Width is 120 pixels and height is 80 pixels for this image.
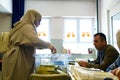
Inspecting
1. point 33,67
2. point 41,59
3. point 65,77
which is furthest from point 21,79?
point 65,77

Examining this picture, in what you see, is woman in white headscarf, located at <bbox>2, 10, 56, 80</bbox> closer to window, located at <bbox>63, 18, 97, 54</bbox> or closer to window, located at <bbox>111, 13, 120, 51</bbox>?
window, located at <bbox>111, 13, 120, 51</bbox>

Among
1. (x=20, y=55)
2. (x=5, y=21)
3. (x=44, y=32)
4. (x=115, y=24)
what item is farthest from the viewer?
(x=44, y=32)

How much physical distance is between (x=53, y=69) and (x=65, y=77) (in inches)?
18.3

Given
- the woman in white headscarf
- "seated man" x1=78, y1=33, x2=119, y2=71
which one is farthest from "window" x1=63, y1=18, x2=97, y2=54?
the woman in white headscarf

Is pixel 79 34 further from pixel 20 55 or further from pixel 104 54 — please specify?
pixel 20 55

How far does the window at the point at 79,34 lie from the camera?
527 cm

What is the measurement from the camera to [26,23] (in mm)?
2486

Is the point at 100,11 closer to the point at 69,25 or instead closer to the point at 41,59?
the point at 69,25

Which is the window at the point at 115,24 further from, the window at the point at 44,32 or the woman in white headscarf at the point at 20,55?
the window at the point at 44,32

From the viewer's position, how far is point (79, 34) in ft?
17.4

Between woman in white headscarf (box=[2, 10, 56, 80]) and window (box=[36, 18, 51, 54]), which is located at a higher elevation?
window (box=[36, 18, 51, 54])

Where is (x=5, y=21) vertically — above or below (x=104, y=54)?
above

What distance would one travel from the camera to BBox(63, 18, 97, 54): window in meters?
5.27

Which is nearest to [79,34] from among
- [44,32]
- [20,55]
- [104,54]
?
[44,32]
